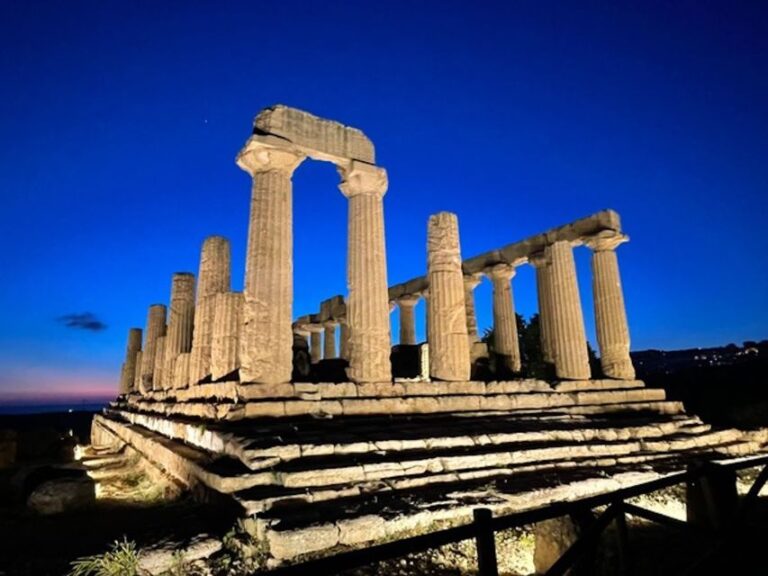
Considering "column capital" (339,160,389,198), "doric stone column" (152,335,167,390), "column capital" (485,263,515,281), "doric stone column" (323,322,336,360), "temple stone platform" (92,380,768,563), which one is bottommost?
"temple stone platform" (92,380,768,563)

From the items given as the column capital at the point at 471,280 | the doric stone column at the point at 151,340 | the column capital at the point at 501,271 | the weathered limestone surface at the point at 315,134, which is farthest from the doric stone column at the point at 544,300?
the doric stone column at the point at 151,340

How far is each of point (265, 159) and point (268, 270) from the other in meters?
2.77

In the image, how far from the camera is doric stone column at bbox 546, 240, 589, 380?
15.5m

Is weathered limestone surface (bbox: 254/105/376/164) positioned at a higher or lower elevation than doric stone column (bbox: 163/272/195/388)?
higher

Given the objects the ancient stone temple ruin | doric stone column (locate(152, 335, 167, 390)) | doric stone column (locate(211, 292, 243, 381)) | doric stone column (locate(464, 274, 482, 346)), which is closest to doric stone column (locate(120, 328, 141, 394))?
doric stone column (locate(152, 335, 167, 390))

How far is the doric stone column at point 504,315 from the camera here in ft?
66.5

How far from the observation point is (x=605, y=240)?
16.7m

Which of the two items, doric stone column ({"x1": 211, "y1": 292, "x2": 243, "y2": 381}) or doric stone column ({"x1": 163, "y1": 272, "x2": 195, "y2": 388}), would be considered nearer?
doric stone column ({"x1": 211, "y1": 292, "x2": 243, "y2": 381})

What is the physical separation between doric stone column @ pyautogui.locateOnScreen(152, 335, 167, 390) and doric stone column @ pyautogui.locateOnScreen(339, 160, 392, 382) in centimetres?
1185

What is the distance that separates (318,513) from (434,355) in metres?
7.93

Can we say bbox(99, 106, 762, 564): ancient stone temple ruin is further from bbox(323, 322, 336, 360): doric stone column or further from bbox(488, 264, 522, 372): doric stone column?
bbox(323, 322, 336, 360): doric stone column

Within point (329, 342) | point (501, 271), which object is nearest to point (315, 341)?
point (329, 342)

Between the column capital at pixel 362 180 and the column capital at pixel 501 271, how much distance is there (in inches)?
359

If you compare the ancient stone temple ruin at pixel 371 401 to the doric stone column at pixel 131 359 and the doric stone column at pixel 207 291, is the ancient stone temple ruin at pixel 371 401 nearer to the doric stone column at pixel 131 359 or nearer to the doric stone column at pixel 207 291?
the doric stone column at pixel 207 291
